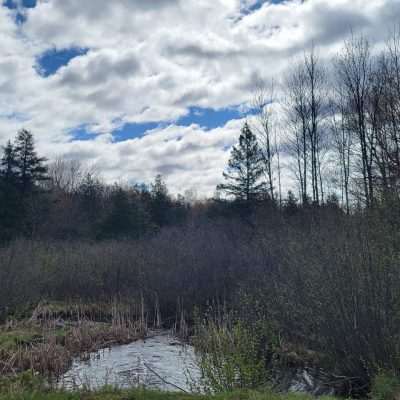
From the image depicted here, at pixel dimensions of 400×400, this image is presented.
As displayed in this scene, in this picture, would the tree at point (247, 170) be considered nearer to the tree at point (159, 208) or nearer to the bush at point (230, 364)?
the tree at point (159, 208)

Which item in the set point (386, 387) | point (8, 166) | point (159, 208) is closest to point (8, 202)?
point (8, 166)

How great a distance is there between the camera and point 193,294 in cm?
1573

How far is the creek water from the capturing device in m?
8.50

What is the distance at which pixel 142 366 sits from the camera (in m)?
10.1

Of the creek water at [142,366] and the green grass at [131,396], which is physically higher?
the green grass at [131,396]

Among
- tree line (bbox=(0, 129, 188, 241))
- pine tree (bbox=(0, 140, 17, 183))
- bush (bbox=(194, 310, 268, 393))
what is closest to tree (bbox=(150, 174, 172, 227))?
tree line (bbox=(0, 129, 188, 241))

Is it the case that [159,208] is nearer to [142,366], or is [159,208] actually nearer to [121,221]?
[121,221]

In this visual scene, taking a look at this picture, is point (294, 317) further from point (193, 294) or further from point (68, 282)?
point (68, 282)

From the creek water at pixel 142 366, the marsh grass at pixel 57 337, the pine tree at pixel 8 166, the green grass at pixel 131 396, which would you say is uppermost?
the pine tree at pixel 8 166

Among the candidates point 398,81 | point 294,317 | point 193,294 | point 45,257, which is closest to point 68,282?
point 45,257

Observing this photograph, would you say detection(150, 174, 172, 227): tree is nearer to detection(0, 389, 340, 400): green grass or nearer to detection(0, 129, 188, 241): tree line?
detection(0, 129, 188, 241): tree line

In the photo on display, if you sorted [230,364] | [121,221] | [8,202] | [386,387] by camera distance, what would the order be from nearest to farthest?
[386,387]
[230,364]
[8,202]
[121,221]

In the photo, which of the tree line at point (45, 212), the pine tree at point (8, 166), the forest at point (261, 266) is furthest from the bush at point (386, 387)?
the pine tree at point (8, 166)

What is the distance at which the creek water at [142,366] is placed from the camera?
850 cm
